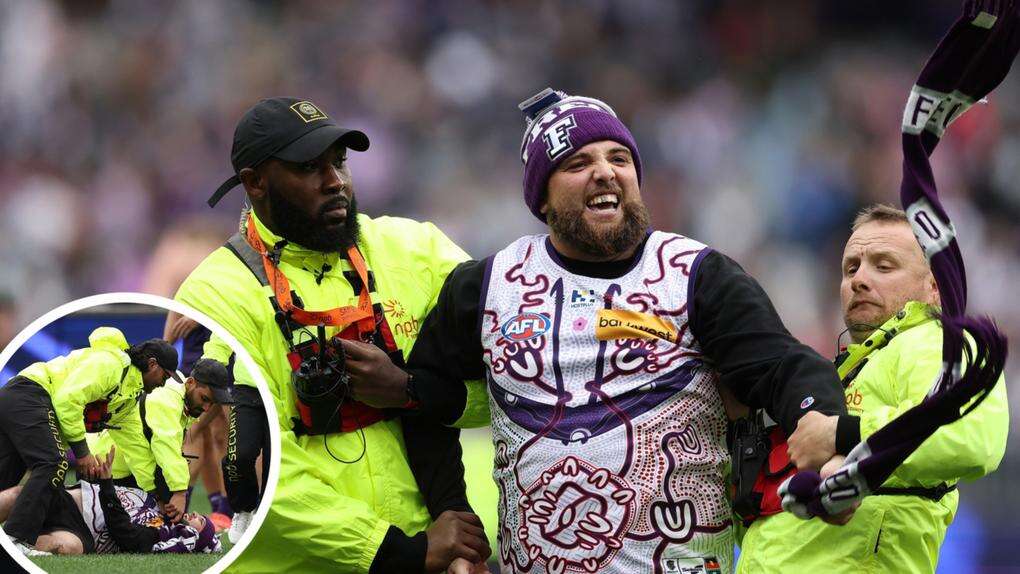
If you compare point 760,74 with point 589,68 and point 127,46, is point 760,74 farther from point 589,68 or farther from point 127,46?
point 127,46

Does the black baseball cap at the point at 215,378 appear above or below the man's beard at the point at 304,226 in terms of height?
below

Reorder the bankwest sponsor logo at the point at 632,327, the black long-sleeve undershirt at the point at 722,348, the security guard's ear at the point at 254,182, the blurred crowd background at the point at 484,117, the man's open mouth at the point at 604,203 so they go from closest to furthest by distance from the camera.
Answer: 1. the black long-sleeve undershirt at the point at 722,348
2. the bankwest sponsor logo at the point at 632,327
3. the man's open mouth at the point at 604,203
4. the security guard's ear at the point at 254,182
5. the blurred crowd background at the point at 484,117

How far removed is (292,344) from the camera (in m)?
3.76

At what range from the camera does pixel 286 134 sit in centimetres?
385

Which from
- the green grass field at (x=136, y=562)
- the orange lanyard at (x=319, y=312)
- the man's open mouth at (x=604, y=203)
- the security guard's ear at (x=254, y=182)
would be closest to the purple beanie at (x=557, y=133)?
the man's open mouth at (x=604, y=203)

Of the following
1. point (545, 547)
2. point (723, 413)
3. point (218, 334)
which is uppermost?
point (218, 334)

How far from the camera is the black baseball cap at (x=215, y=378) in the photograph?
140 inches

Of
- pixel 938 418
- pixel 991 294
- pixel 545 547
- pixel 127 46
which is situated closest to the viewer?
pixel 938 418

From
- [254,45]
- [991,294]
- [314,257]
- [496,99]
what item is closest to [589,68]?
[496,99]

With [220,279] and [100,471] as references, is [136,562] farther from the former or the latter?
[220,279]

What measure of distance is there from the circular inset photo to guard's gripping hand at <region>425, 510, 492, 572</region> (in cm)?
50

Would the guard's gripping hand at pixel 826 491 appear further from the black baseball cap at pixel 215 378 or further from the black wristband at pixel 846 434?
the black baseball cap at pixel 215 378

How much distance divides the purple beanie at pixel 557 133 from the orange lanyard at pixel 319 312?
525mm

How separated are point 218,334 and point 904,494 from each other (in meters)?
1.86
